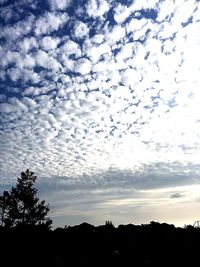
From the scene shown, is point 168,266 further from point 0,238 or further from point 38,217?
point 38,217

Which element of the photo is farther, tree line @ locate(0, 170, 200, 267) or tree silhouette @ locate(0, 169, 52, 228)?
tree silhouette @ locate(0, 169, 52, 228)

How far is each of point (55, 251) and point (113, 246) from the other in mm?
3150

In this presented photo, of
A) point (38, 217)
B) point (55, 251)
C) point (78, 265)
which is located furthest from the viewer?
point (38, 217)

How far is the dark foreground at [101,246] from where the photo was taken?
62.2ft

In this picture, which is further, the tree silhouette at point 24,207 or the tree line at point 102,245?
the tree silhouette at point 24,207

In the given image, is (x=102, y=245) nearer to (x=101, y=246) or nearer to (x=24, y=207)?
(x=101, y=246)

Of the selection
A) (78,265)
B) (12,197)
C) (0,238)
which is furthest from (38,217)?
(78,265)

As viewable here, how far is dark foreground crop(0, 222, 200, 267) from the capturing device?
1897 centimetres

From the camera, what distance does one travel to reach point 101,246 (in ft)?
65.9

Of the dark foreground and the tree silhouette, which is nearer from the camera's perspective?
the dark foreground

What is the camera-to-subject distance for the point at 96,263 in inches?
736

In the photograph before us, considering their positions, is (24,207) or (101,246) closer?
(101,246)

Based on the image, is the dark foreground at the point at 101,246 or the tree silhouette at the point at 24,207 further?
the tree silhouette at the point at 24,207

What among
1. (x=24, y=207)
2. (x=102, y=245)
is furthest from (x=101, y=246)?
(x=24, y=207)
